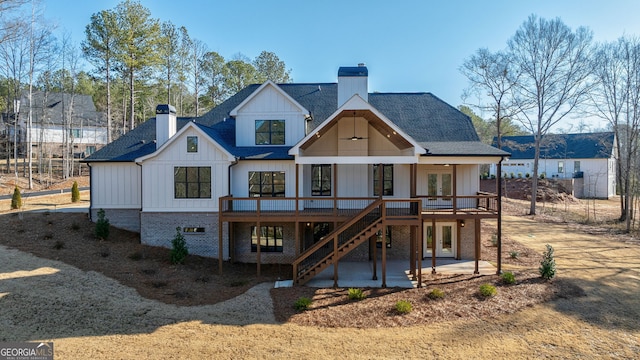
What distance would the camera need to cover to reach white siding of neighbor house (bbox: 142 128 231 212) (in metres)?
15.8

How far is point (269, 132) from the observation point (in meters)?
17.5

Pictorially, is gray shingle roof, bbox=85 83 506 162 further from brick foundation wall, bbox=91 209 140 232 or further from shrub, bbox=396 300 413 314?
shrub, bbox=396 300 413 314

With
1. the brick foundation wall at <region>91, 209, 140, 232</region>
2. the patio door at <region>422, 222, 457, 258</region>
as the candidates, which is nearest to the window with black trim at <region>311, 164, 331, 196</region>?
the patio door at <region>422, 222, 457, 258</region>

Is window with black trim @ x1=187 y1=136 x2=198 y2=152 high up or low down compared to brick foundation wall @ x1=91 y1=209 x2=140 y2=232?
up

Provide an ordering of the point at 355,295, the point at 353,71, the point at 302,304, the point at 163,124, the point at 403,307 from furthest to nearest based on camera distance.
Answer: the point at 353,71, the point at 163,124, the point at 355,295, the point at 302,304, the point at 403,307

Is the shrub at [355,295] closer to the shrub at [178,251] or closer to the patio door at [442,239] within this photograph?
the patio door at [442,239]

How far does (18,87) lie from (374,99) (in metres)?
38.7

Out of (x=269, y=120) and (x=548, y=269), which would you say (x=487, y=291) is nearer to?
(x=548, y=269)

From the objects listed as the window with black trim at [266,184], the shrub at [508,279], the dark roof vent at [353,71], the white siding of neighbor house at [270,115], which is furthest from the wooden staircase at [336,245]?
the dark roof vent at [353,71]

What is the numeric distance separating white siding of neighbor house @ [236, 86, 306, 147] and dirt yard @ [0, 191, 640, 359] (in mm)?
7839

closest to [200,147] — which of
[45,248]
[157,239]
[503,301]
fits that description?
[157,239]

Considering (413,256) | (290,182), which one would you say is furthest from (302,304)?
(290,182)

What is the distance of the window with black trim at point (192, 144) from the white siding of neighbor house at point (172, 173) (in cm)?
14

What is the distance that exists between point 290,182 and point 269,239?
3.08 m
